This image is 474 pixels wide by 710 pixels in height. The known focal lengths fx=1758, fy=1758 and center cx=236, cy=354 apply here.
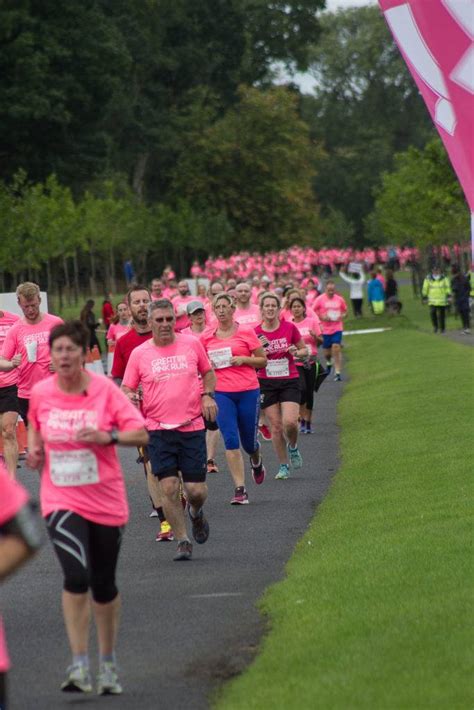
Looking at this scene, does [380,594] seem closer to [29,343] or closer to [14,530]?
[14,530]

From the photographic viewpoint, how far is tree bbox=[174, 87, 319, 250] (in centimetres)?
8481

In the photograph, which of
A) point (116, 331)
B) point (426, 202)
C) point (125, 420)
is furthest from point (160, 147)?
point (125, 420)

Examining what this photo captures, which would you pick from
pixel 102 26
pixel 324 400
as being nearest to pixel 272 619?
pixel 324 400

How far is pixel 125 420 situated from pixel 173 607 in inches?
110

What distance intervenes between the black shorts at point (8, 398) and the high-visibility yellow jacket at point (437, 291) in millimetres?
30035

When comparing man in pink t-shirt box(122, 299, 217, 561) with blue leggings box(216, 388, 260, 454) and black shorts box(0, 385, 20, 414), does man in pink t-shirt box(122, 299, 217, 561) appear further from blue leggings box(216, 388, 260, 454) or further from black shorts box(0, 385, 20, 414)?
black shorts box(0, 385, 20, 414)

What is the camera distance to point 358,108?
13075 centimetres

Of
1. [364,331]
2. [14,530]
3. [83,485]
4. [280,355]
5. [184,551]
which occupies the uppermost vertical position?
[14,530]

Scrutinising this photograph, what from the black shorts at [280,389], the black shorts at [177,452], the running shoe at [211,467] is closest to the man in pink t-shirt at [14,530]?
the black shorts at [177,452]

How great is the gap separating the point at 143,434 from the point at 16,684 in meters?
A: 1.49

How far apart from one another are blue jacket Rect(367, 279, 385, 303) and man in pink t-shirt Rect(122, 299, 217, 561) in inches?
1786

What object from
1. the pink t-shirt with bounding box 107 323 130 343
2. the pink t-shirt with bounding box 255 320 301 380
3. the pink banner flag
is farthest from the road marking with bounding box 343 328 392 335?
the pink banner flag

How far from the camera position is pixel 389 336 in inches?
1885

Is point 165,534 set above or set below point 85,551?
below
